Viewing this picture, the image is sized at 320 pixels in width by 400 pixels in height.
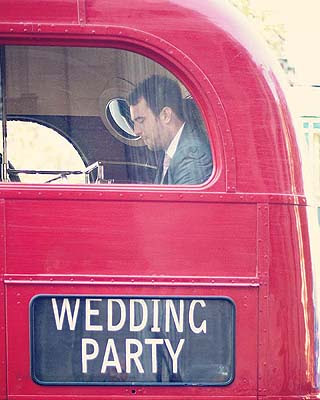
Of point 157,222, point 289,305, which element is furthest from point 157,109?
point 289,305

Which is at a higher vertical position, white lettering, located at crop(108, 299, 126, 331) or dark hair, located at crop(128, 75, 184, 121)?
dark hair, located at crop(128, 75, 184, 121)

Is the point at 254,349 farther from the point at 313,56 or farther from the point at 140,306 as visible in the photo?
the point at 313,56

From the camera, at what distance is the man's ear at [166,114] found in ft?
10.4

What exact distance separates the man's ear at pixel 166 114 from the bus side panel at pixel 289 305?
556 millimetres

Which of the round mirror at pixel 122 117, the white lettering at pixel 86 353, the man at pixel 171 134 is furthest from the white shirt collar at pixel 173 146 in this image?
the white lettering at pixel 86 353

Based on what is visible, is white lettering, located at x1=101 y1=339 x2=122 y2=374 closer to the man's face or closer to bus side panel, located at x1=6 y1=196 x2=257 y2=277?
bus side panel, located at x1=6 y1=196 x2=257 y2=277

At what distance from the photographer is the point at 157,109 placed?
317cm

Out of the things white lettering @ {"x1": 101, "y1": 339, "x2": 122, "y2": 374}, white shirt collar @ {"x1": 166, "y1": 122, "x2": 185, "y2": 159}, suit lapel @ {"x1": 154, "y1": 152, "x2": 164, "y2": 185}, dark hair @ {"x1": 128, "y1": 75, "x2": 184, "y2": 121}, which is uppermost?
dark hair @ {"x1": 128, "y1": 75, "x2": 184, "y2": 121}

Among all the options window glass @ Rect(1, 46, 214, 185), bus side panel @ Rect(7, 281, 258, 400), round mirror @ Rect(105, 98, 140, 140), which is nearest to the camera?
bus side panel @ Rect(7, 281, 258, 400)

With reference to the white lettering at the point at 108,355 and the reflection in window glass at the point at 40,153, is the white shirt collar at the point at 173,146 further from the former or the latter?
the white lettering at the point at 108,355

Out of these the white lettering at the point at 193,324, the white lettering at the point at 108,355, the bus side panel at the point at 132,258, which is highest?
the bus side panel at the point at 132,258

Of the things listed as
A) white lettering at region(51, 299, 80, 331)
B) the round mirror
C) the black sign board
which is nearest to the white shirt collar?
the round mirror

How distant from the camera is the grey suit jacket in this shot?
10.2 ft

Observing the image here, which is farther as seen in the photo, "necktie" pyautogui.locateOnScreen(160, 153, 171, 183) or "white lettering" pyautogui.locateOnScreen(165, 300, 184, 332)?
"necktie" pyautogui.locateOnScreen(160, 153, 171, 183)
